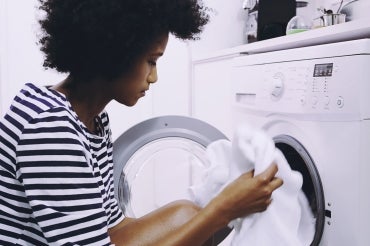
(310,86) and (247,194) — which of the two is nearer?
(247,194)

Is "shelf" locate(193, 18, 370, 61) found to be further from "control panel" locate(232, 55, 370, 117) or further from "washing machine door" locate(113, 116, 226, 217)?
"washing machine door" locate(113, 116, 226, 217)

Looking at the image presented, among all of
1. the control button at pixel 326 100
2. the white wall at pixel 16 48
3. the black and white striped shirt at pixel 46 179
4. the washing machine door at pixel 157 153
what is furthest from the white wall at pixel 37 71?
the control button at pixel 326 100

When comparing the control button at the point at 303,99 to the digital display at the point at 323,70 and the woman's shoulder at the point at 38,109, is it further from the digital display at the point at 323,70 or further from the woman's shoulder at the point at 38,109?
the woman's shoulder at the point at 38,109

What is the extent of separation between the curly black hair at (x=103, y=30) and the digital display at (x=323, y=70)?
0.35 m

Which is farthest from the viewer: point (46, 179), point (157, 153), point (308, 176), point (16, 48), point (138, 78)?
point (16, 48)

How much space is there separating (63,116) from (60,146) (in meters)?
0.06

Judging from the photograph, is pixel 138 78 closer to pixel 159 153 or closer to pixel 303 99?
pixel 303 99

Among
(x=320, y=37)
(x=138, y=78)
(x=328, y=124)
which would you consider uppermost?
(x=320, y=37)

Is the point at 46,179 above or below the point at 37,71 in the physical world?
below

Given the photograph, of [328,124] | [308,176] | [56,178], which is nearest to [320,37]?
[328,124]

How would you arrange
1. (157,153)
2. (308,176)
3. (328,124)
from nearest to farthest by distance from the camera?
(328,124) → (308,176) → (157,153)

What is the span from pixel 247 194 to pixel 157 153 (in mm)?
546

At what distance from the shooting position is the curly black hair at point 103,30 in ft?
2.52

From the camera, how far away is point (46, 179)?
0.71 metres
